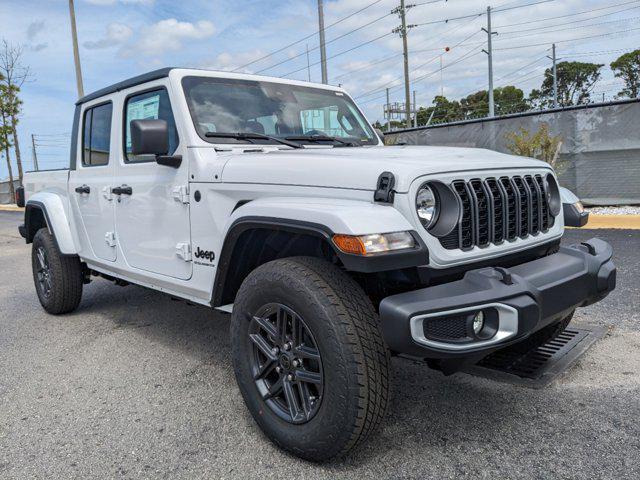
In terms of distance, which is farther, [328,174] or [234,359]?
[234,359]

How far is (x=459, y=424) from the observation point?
9.29ft

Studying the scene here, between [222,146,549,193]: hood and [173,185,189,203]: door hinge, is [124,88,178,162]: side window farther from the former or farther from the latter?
[222,146,549,193]: hood

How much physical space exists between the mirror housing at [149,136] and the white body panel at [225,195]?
187 millimetres

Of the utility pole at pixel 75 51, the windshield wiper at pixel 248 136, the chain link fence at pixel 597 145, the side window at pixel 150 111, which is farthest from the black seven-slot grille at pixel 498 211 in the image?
the utility pole at pixel 75 51

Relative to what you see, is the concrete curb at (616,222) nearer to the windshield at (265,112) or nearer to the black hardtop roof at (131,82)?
the windshield at (265,112)

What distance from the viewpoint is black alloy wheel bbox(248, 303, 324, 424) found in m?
2.48

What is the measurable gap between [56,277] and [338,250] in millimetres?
3718

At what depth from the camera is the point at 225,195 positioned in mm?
3059

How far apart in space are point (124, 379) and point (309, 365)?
168 cm

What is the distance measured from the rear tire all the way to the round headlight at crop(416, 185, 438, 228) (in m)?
3.75

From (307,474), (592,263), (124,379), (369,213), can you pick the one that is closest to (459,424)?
(307,474)

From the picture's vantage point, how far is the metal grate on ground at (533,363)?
3.20m

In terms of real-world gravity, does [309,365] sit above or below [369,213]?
below

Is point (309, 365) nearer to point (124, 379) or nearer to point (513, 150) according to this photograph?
point (124, 379)
